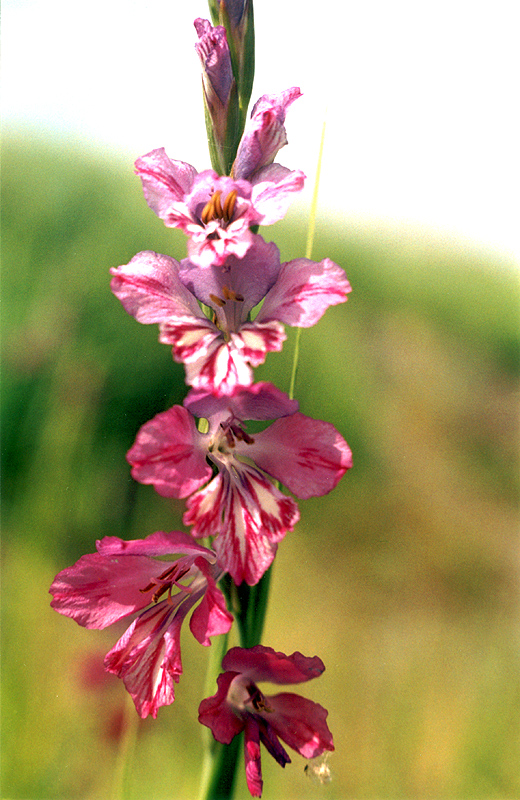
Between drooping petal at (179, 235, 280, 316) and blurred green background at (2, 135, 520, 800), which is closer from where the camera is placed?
drooping petal at (179, 235, 280, 316)

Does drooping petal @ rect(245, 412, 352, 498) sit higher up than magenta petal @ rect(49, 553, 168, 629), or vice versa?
drooping petal @ rect(245, 412, 352, 498)

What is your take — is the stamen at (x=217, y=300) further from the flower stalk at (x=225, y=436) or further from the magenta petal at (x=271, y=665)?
the magenta petal at (x=271, y=665)

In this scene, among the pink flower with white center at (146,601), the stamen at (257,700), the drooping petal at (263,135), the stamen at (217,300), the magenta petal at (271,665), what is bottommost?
the stamen at (257,700)

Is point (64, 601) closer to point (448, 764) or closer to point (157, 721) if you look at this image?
point (157, 721)

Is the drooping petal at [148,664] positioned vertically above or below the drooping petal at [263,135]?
below

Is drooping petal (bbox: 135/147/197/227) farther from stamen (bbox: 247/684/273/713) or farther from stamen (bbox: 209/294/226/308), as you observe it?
stamen (bbox: 247/684/273/713)

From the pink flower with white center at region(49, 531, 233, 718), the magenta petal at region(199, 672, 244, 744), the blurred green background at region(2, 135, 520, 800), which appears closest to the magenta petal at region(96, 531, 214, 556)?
the pink flower with white center at region(49, 531, 233, 718)

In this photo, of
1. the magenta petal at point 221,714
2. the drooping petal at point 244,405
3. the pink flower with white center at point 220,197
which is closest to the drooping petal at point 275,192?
the pink flower with white center at point 220,197
